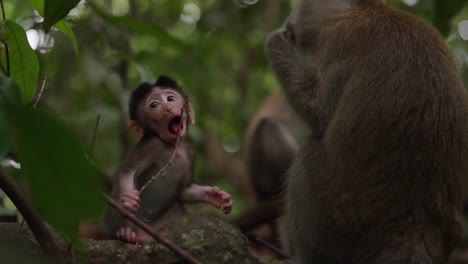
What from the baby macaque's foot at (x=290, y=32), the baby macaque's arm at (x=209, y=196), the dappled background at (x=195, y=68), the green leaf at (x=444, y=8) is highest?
the green leaf at (x=444, y=8)

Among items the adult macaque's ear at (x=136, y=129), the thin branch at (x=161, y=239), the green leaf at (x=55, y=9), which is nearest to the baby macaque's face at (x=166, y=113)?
the adult macaque's ear at (x=136, y=129)

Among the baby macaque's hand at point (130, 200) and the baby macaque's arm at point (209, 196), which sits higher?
the baby macaque's hand at point (130, 200)

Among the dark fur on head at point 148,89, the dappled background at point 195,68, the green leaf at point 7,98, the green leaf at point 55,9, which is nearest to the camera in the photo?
the green leaf at point 7,98

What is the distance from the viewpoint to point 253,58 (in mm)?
10906

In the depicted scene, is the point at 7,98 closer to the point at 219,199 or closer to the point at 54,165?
the point at 54,165

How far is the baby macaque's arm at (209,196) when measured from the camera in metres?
3.97

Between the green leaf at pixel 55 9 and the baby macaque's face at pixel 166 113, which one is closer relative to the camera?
the green leaf at pixel 55 9

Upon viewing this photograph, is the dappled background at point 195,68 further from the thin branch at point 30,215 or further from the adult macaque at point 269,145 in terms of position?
the thin branch at point 30,215

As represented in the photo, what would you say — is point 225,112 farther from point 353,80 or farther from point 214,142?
point 353,80

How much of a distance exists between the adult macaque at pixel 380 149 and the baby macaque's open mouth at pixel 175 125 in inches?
27.1

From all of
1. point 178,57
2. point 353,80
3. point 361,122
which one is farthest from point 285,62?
point 178,57

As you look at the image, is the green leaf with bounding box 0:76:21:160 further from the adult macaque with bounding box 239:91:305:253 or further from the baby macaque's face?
the adult macaque with bounding box 239:91:305:253

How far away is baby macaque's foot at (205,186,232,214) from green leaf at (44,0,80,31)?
1.74 metres

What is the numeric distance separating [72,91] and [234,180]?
3042 millimetres
